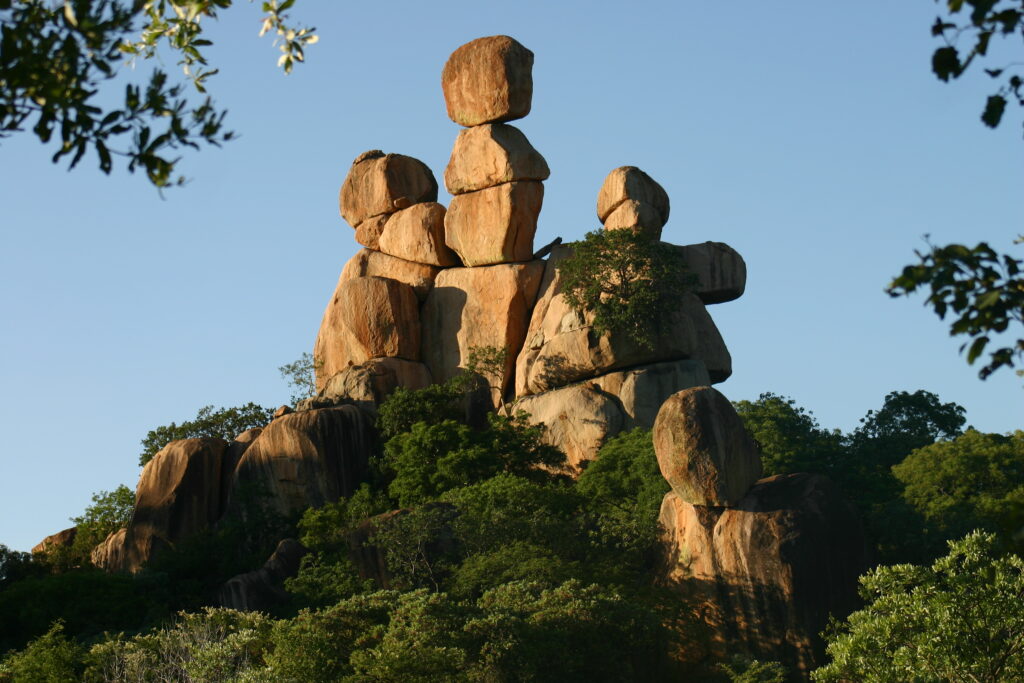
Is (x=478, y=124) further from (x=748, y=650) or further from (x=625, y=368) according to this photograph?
(x=748, y=650)

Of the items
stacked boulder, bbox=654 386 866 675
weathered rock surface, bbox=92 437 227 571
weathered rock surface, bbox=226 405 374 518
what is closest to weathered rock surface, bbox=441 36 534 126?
weathered rock surface, bbox=226 405 374 518

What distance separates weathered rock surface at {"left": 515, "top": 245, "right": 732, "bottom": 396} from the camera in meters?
43.5

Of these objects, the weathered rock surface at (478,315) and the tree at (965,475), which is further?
the weathered rock surface at (478,315)

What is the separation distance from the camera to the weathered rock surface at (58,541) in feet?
155

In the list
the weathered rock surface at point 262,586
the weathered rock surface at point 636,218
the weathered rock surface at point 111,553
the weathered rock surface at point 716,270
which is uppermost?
the weathered rock surface at point 636,218

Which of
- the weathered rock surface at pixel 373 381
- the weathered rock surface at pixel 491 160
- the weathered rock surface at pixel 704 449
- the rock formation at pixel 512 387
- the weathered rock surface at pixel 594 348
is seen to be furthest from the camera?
the weathered rock surface at pixel 491 160

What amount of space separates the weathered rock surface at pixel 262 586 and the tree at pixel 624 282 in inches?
456

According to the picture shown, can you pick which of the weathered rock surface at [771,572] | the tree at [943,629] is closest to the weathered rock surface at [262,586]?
the weathered rock surface at [771,572]

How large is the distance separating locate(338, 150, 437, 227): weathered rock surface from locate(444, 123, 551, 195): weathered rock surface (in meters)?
3.53

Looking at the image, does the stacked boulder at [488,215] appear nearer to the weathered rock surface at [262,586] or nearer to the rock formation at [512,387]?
the rock formation at [512,387]

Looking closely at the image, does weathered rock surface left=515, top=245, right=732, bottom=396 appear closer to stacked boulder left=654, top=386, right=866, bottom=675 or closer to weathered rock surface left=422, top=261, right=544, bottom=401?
weathered rock surface left=422, top=261, right=544, bottom=401

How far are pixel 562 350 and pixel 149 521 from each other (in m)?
12.9

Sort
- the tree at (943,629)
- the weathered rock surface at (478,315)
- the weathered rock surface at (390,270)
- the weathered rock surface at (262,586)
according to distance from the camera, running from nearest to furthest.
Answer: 1. the tree at (943,629)
2. the weathered rock surface at (262,586)
3. the weathered rock surface at (478,315)
4. the weathered rock surface at (390,270)

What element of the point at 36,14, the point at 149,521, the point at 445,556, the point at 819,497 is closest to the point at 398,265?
the point at 149,521
